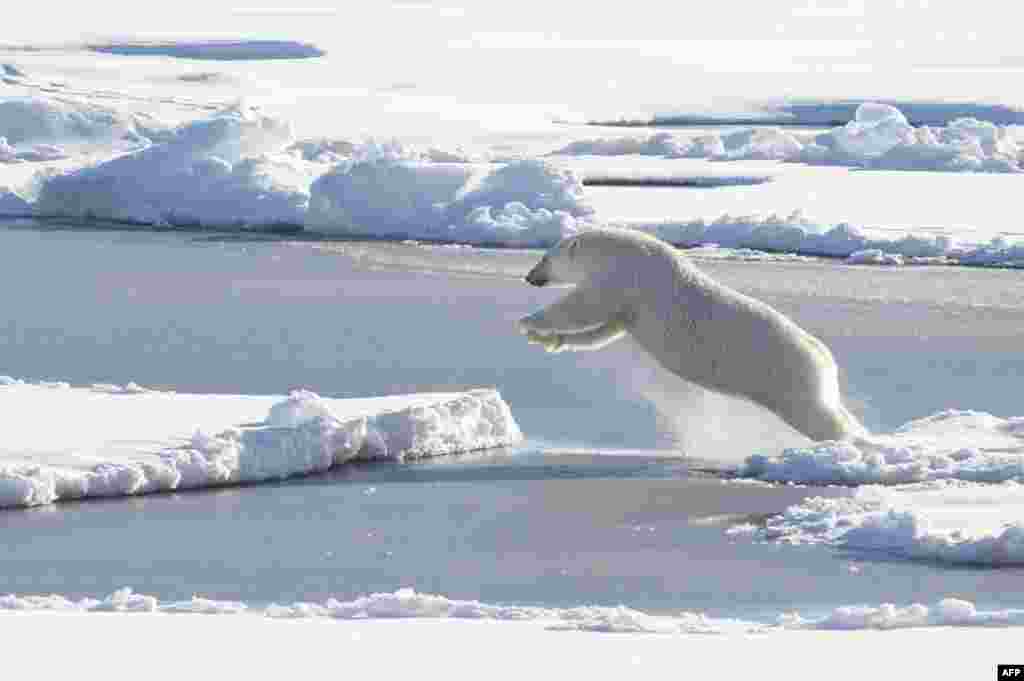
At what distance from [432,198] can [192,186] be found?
8.82 feet

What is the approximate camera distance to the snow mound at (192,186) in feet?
77.5

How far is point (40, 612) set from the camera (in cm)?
747

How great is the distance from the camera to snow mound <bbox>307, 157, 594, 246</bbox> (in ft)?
74.2

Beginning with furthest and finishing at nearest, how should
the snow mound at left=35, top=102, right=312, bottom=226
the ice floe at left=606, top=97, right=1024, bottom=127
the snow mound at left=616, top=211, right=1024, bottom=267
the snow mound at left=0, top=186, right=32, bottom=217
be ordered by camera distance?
the ice floe at left=606, top=97, right=1024, bottom=127, the snow mound at left=0, top=186, right=32, bottom=217, the snow mound at left=35, top=102, right=312, bottom=226, the snow mound at left=616, top=211, right=1024, bottom=267

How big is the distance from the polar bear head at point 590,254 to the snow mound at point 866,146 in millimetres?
15789

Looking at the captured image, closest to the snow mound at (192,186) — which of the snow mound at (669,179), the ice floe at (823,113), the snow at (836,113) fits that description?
the snow mound at (669,179)

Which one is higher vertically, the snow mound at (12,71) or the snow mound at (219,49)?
the snow mound at (12,71)

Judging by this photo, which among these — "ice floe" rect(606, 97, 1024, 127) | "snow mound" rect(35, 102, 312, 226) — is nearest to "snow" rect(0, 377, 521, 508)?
"snow mound" rect(35, 102, 312, 226)

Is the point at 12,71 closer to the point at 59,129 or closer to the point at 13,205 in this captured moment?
the point at 59,129

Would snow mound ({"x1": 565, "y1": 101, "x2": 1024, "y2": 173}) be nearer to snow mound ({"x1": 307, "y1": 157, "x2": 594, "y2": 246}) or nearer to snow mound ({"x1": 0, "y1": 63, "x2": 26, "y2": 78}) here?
snow mound ({"x1": 307, "y1": 157, "x2": 594, "y2": 246})

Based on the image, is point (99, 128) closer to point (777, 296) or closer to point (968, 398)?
point (777, 296)

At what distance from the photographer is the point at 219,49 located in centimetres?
5088

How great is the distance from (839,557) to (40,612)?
3176 mm

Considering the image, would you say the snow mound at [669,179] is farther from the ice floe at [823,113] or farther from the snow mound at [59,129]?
the ice floe at [823,113]
